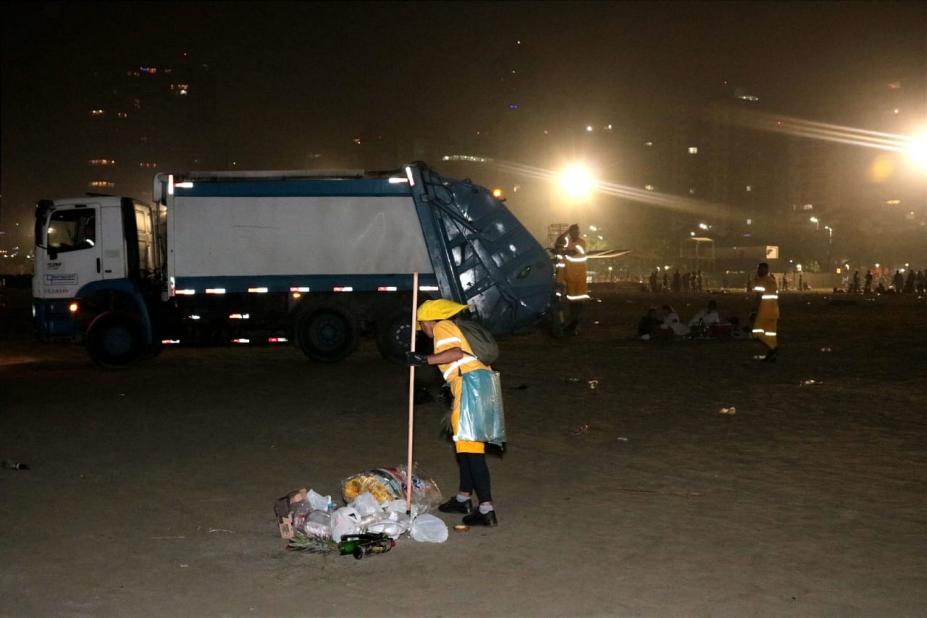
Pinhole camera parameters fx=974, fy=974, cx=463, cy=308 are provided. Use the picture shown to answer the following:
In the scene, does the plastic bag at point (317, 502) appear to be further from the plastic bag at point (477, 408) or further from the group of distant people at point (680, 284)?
the group of distant people at point (680, 284)

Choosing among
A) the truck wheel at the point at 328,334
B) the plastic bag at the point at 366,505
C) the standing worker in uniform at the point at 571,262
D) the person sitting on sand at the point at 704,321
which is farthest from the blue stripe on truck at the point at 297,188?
the plastic bag at the point at 366,505

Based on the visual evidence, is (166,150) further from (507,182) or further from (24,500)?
(24,500)

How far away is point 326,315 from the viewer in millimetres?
17938

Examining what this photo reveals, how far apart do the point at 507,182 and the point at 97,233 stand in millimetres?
72841

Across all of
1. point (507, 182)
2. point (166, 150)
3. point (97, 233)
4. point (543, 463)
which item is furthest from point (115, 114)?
point (543, 463)

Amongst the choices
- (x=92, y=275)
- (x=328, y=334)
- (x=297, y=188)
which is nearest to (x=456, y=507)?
(x=328, y=334)

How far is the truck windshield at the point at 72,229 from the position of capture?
17750 millimetres

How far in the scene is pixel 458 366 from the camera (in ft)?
22.1

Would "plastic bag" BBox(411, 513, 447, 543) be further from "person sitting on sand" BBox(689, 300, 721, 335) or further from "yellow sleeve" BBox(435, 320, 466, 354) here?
"person sitting on sand" BBox(689, 300, 721, 335)

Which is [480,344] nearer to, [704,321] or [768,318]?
[768,318]

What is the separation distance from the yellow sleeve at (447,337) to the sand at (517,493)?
1276mm

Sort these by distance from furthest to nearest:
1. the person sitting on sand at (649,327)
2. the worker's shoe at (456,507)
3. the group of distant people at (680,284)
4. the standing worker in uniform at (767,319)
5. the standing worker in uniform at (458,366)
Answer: the group of distant people at (680,284), the person sitting on sand at (649,327), the standing worker in uniform at (767,319), the worker's shoe at (456,507), the standing worker in uniform at (458,366)

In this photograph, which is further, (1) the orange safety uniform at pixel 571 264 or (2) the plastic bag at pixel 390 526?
(1) the orange safety uniform at pixel 571 264

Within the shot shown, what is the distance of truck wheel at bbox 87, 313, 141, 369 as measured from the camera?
17.5 meters
